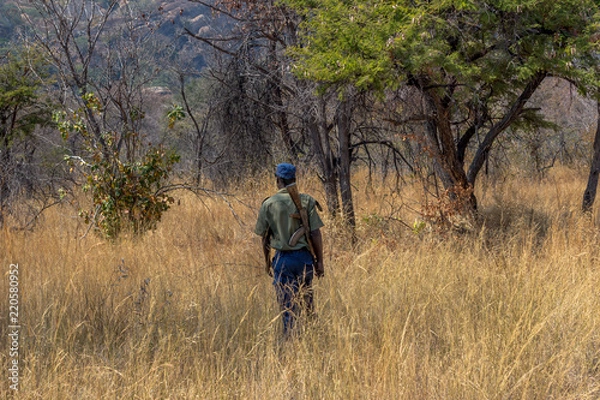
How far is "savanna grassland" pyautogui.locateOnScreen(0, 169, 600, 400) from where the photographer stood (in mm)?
4059

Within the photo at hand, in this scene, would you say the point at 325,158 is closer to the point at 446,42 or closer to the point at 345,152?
the point at 345,152

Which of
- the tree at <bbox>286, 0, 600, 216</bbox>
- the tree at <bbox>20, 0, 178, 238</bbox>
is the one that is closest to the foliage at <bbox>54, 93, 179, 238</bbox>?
the tree at <bbox>20, 0, 178, 238</bbox>

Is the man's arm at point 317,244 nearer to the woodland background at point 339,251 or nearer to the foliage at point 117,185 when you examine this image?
the woodland background at point 339,251

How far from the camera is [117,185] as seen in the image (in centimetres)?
892

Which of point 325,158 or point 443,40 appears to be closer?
point 443,40

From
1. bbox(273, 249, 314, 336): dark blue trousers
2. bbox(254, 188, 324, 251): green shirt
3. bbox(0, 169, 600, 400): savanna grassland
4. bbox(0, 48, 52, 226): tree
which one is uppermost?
bbox(0, 48, 52, 226): tree

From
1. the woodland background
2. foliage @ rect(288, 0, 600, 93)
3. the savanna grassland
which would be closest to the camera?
the savanna grassland

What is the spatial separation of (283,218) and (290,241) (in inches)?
7.3

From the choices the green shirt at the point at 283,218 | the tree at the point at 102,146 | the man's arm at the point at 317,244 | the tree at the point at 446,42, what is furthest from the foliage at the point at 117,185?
the man's arm at the point at 317,244

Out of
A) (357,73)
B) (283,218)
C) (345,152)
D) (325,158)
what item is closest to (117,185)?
(325,158)

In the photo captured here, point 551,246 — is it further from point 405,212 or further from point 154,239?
point 154,239

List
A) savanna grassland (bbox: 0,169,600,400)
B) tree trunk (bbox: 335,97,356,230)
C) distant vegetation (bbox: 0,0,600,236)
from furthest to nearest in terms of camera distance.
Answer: tree trunk (bbox: 335,97,356,230) → distant vegetation (bbox: 0,0,600,236) → savanna grassland (bbox: 0,169,600,400)

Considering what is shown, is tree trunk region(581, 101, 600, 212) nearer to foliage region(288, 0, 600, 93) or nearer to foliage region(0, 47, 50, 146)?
foliage region(288, 0, 600, 93)

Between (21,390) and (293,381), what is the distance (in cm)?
170
